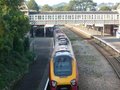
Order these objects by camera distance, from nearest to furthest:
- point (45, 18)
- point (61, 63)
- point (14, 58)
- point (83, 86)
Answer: point (61, 63)
point (83, 86)
point (14, 58)
point (45, 18)

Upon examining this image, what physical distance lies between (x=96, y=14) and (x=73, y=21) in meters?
5.02

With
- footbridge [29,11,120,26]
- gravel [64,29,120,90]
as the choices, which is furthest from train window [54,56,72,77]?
footbridge [29,11,120,26]

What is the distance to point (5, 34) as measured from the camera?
22.2m

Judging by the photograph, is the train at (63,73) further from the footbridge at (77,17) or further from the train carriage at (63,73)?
the footbridge at (77,17)

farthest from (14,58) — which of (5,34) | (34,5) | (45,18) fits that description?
(34,5)

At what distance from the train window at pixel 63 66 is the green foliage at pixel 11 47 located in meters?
3.01

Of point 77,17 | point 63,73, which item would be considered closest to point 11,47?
point 63,73

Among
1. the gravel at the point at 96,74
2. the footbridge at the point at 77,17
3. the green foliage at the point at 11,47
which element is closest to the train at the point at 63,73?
the gravel at the point at 96,74

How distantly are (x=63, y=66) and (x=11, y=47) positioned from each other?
6.46m

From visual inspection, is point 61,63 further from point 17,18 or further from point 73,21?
point 73,21

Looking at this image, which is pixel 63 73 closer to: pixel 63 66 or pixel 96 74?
pixel 63 66

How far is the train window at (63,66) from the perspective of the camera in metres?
19.8

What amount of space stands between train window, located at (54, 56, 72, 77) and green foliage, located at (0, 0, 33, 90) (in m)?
3.01

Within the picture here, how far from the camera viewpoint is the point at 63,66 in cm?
2016
